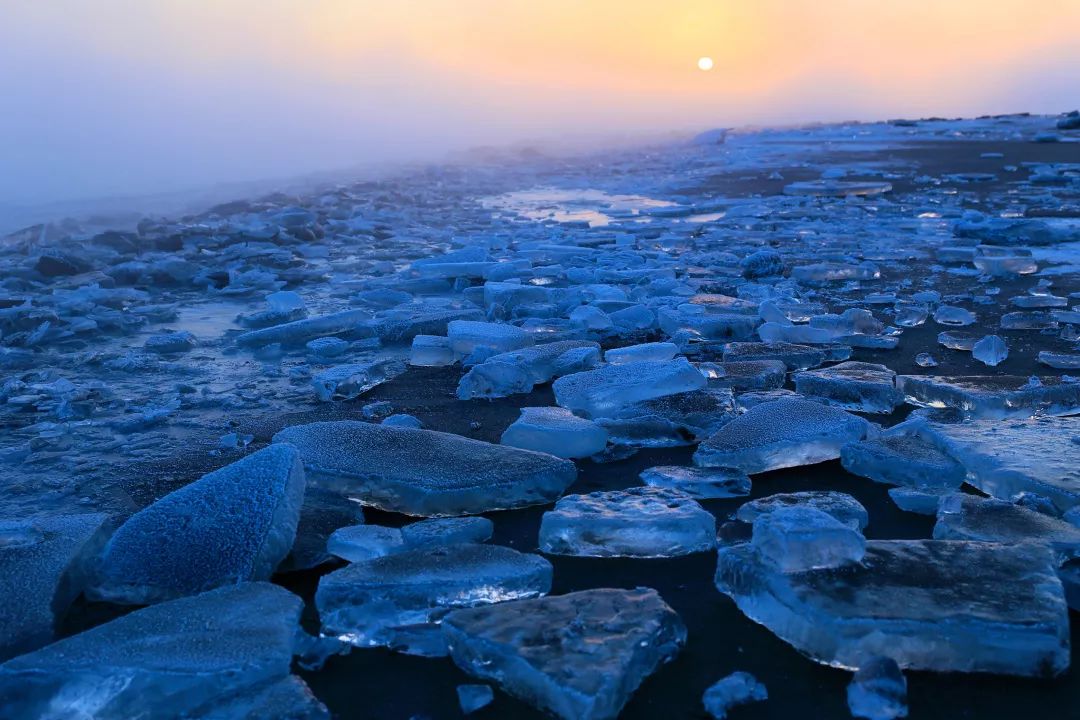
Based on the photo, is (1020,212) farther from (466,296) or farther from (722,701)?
(722,701)

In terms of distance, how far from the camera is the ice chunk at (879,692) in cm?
98

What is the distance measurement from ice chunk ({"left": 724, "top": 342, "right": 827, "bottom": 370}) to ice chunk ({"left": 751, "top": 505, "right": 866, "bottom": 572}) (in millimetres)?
1236

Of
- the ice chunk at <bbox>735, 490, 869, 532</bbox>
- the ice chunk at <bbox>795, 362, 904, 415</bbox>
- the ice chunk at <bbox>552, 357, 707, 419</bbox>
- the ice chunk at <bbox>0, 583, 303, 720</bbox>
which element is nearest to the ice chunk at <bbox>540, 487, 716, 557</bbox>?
the ice chunk at <bbox>735, 490, 869, 532</bbox>

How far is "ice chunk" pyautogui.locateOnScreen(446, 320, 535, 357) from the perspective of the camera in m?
2.62

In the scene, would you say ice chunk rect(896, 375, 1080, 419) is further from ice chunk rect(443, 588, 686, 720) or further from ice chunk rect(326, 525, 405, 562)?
ice chunk rect(326, 525, 405, 562)

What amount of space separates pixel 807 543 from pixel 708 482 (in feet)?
1.41

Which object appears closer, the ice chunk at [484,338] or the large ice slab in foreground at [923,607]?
the large ice slab in foreground at [923,607]

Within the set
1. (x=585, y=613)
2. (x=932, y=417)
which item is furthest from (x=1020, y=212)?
(x=585, y=613)

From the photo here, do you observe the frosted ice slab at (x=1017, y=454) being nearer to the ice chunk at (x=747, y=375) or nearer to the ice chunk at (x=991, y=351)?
the ice chunk at (x=747, y=375)

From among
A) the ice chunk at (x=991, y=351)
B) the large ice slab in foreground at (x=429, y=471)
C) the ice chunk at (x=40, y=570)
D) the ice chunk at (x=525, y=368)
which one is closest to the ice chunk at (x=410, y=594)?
the large ice slab in foreground at (x=429, y=471)

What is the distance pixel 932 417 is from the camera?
193cm

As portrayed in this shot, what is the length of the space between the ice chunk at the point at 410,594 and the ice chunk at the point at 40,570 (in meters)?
0.39

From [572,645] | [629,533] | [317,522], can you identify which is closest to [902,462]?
[629,533]

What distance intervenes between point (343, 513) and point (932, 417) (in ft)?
4.39
